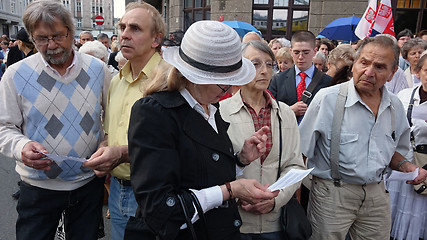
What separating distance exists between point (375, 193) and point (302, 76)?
6.27 feet

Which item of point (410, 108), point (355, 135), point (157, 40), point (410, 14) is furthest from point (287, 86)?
point (410, 14)

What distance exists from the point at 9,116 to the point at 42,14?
68 cm

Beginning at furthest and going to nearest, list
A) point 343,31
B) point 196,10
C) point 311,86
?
point 196,10
point 343,31
point 311,86

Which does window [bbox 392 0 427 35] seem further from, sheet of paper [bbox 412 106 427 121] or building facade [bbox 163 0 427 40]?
sheet of paper [bbox 412 106 427 121]

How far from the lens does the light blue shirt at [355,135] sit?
7.97ft

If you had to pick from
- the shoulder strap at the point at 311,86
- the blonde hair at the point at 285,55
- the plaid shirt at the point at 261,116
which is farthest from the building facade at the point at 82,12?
the plaid shirt at the point at 261,116

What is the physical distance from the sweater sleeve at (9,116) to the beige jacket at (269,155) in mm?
1339

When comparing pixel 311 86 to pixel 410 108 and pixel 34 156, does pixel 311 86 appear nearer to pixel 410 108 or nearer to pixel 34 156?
pixel 410 108

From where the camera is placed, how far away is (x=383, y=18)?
552 centimetres

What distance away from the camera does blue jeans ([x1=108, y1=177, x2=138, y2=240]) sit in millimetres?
2199

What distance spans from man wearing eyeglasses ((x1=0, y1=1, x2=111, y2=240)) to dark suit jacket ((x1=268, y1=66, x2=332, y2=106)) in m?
2.31

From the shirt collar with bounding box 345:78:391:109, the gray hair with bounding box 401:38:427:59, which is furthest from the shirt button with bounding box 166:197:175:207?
the gray hair with bounding box 401:38:427:59

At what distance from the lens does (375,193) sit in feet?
8.23

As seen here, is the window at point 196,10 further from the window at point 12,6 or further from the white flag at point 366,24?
the window at point 12,6
